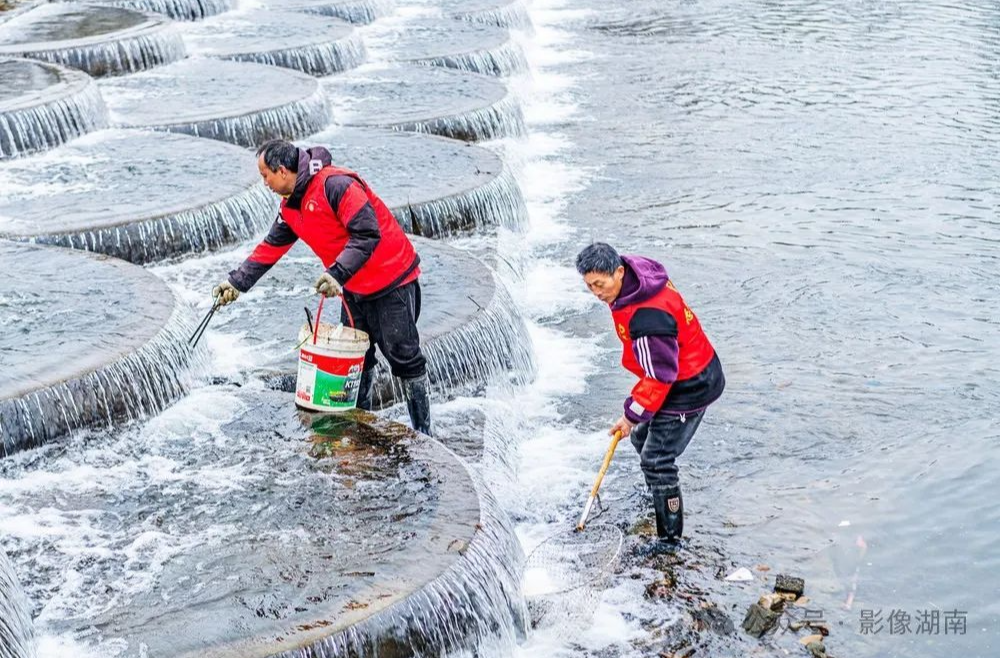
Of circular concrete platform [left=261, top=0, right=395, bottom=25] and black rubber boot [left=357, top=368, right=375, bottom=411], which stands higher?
black rubber boot [left=357, top=368, right=375, bottom=411]

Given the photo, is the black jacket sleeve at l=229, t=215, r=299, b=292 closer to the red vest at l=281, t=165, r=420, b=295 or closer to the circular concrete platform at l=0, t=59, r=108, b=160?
the red vest at l=281, t=165, r=420, b=295

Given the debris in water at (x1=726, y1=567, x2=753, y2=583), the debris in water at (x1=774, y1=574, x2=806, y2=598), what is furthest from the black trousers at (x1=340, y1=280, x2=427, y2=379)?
the debris in water at (x1=774, y1=574, x2=806, y2=598)

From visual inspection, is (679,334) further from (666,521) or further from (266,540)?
(266,540)

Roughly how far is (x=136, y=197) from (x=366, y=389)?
3978 millimetres

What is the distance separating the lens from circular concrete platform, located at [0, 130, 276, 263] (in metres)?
10.5

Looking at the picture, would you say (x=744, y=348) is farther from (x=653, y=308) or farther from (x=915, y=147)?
(x=915, y=147)

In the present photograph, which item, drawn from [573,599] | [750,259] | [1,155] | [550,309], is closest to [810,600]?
[573,599]

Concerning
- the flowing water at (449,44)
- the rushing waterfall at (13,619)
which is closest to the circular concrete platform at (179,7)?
the flowing water at (449,44)

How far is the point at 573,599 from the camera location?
22.6 feet

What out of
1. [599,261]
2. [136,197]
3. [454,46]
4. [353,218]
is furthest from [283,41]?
[599,261]

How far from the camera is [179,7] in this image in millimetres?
19516

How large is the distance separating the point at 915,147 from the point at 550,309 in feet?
20.9

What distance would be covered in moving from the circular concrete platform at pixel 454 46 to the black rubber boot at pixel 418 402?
1108 cm

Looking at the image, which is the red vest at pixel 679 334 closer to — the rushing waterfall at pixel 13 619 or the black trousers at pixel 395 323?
the black trousers at pixel 395 323
